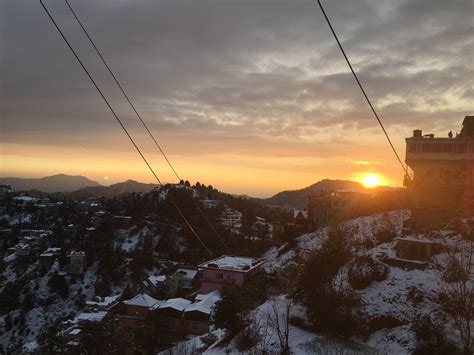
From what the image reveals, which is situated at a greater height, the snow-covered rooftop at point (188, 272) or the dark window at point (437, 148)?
the dark window at point (437, 148)

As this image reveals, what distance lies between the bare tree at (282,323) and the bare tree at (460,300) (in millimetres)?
6043

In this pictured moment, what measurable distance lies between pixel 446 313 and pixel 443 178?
49.9ft

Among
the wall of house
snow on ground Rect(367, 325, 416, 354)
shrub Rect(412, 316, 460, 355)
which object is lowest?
the wall of house

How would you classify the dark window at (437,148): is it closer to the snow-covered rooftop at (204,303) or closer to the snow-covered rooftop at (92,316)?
the snow-covered rooftop at (204,303)

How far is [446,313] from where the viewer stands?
1540cm

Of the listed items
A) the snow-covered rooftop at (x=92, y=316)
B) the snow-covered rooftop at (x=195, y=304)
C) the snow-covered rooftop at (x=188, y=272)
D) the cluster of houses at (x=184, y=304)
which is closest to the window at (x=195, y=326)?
the cluster of houses at (x=184, y=304)

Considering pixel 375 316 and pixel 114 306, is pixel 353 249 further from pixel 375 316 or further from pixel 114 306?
pixel 114 306

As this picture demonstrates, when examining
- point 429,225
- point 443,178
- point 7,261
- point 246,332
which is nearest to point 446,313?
point 246,332

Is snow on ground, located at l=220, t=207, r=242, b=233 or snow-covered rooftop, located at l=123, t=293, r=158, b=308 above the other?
A: snow on ground, located at l=220, t=207, r=242, b=233

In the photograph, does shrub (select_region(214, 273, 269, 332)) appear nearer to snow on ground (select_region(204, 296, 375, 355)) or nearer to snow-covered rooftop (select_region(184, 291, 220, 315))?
snow on ground (select_region(204, 296, 375, 355))

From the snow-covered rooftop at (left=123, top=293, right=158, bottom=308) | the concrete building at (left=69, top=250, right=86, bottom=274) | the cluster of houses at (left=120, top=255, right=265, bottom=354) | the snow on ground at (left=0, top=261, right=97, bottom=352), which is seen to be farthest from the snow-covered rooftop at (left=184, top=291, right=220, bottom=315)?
the concrete building at (left=69, top=250, right=86, bottom=274)

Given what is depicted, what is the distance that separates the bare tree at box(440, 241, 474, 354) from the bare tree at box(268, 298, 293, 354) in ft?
19.8

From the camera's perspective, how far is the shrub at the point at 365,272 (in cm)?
1895

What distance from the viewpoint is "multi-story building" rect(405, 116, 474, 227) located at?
26.7 meters
